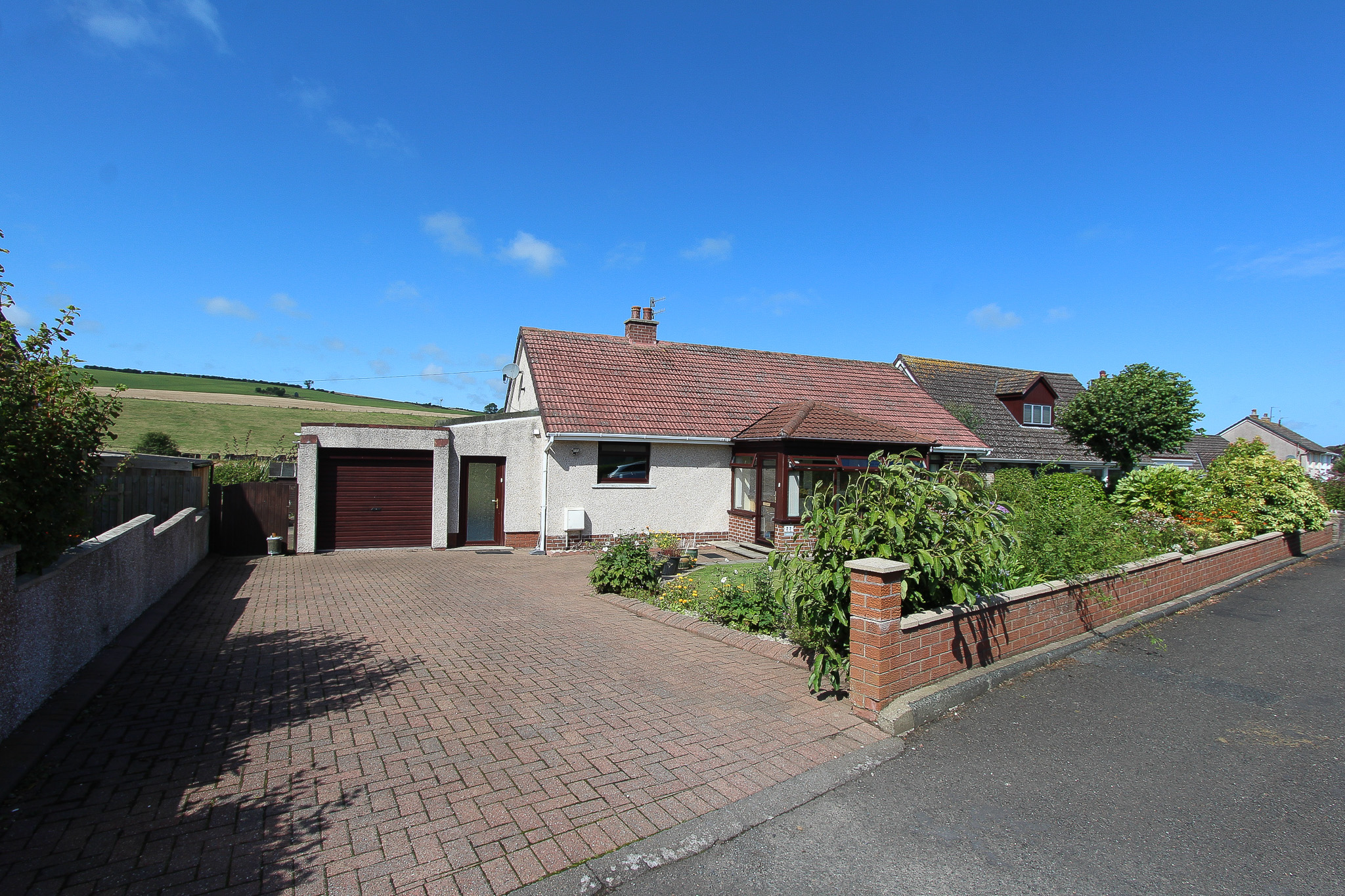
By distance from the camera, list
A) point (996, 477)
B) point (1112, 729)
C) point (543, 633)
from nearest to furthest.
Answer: point (1112, 729)
point (543, 633)
point (996, 477)

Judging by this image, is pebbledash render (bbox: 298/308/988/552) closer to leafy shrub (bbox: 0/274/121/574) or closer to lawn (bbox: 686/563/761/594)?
lawn (bbox: 686/563/761/594)

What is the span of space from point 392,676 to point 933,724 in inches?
178

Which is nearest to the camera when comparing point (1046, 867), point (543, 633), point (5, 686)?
point (1046, 867)

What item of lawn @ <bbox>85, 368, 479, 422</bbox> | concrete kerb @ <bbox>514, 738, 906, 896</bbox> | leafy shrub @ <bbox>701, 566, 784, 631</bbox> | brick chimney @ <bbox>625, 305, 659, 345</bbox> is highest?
lawn @ <bbox>85, 368, 479, 422</bbox>

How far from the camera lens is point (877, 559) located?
16.1ft

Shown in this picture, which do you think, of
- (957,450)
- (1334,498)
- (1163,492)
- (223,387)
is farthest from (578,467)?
(223,387)

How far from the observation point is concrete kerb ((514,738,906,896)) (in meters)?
3.06

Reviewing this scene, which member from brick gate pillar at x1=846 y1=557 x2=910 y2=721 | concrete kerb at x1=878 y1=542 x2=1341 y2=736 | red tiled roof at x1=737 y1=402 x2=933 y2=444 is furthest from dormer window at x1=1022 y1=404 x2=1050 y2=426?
brick gate pillar at x1=846 y1=557 x2=910 y2=721

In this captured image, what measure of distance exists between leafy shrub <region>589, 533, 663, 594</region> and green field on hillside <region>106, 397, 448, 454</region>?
2484cm

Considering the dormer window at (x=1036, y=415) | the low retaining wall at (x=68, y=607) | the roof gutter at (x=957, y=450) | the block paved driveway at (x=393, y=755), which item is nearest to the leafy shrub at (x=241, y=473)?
the low retaining wall at (x=68, y=607)

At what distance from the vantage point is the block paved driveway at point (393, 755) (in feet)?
10.3

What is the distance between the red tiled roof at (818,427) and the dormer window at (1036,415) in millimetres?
9441

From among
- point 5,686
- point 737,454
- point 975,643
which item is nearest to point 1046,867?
point 975,643

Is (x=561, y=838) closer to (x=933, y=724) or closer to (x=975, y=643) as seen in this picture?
(x=933, y=724)
